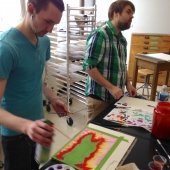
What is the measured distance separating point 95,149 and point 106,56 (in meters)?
0.82

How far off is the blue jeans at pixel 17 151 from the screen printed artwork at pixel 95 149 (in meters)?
0.33

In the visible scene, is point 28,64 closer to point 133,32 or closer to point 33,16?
point 33,16

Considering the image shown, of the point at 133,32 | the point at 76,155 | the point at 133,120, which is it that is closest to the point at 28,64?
the point at 76,155

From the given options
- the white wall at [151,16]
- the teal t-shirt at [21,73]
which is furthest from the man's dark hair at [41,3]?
the white wall at [151,16]

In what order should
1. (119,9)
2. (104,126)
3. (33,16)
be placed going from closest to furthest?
(33,16), (104,126), (119,9)

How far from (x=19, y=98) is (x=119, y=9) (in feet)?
3.37

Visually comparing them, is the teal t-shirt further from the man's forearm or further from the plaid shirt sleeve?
the plaid shirt sleeve

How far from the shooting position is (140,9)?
15.8 ft

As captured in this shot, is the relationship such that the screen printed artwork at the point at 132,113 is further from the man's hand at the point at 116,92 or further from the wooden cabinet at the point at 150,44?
the wooden cabinet at the point at 150,44

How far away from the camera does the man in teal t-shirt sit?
0.98 meters

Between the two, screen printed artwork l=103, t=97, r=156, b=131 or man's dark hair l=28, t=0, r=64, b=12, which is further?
screen printed artwork l=103, t=97, r=156, b=131

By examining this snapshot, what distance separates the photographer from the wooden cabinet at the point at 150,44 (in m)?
4.57

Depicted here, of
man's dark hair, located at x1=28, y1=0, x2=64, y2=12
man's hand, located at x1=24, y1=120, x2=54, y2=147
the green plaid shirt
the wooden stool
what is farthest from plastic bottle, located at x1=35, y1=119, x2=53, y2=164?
the wooden stool

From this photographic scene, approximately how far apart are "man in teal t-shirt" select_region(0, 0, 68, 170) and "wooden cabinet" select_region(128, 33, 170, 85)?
3.69m
